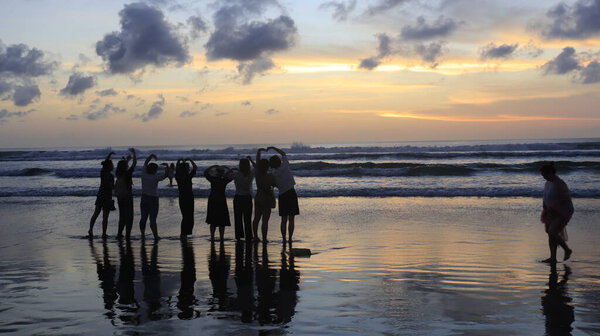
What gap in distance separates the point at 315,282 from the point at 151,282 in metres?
2.09

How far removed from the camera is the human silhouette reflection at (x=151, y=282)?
5805 millimetres

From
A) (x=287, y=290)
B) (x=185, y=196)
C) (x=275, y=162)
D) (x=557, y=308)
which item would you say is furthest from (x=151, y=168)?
(x=557, y=308)

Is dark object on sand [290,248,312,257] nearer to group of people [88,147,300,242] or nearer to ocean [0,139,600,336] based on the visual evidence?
ocean [0,139,600,336]

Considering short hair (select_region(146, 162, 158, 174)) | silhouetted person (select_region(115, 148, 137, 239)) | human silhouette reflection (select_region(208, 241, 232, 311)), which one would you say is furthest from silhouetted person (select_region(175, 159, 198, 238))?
silhouetted person (select_region(115, 148, 137, 239))

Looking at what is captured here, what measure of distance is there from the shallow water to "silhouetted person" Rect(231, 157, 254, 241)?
1.51 feet

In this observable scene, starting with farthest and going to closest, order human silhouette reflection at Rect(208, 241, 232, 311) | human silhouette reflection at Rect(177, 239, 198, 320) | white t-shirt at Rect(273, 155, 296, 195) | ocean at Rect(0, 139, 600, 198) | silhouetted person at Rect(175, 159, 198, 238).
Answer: ocean at Rect(0, 139, 600, 198) → silhouetted person at Rect(175, 159, 198, 238) → white t-shirt at Rect(273, 155, 296, 195) → human silhouette reflection at Rect(208, 241, 232, 311) → human silhouette reflection at Rect(177, 239, 198, 320)

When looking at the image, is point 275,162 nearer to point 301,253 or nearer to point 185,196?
point 301,253

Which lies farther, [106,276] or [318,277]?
[106,276]

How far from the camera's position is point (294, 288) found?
22.1 ft

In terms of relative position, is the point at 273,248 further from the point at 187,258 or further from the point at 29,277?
the point at 29,277

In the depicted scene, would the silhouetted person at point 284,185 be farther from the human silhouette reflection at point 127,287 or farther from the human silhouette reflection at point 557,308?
the human silhouette reflection at point 557,308

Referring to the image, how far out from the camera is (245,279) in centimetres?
733

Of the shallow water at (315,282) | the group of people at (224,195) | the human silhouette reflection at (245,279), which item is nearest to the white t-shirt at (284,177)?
the group of people at (224,195)

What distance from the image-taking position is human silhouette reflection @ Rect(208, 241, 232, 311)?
598cm
